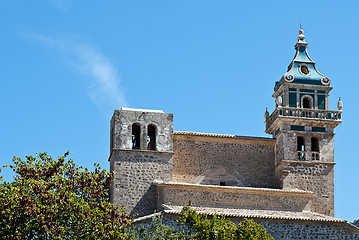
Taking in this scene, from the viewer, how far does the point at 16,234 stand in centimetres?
2523

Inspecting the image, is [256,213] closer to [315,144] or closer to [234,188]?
[234,188]

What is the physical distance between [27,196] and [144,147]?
14192mm

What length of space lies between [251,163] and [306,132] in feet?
11.1

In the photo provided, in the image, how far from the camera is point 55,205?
25688 mm

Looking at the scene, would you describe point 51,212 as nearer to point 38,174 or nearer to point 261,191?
point 38,174

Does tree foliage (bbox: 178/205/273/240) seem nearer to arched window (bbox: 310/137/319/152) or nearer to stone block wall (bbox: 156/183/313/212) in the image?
stone block wall (bbox: 156/183/313/212)

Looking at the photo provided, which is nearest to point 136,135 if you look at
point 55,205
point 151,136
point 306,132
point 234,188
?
point 151,136

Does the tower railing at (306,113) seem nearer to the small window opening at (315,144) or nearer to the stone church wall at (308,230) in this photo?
the small window opening at (315,144)

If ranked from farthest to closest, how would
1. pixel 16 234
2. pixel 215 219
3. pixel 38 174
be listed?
pixel 215 219 < pixel 38 174 < pixel 16 234

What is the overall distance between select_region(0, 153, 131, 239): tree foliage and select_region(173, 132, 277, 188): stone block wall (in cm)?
1354

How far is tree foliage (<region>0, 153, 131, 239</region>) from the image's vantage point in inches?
998

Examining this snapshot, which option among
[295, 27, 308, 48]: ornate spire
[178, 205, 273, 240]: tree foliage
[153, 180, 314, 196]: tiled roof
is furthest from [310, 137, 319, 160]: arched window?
[178, 205, 273, 240]: tree foliage

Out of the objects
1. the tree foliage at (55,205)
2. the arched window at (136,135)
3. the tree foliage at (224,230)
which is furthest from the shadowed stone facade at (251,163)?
the tree foliage at (55,205)

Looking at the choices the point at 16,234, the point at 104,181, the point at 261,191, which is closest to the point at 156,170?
the point at 261,191
